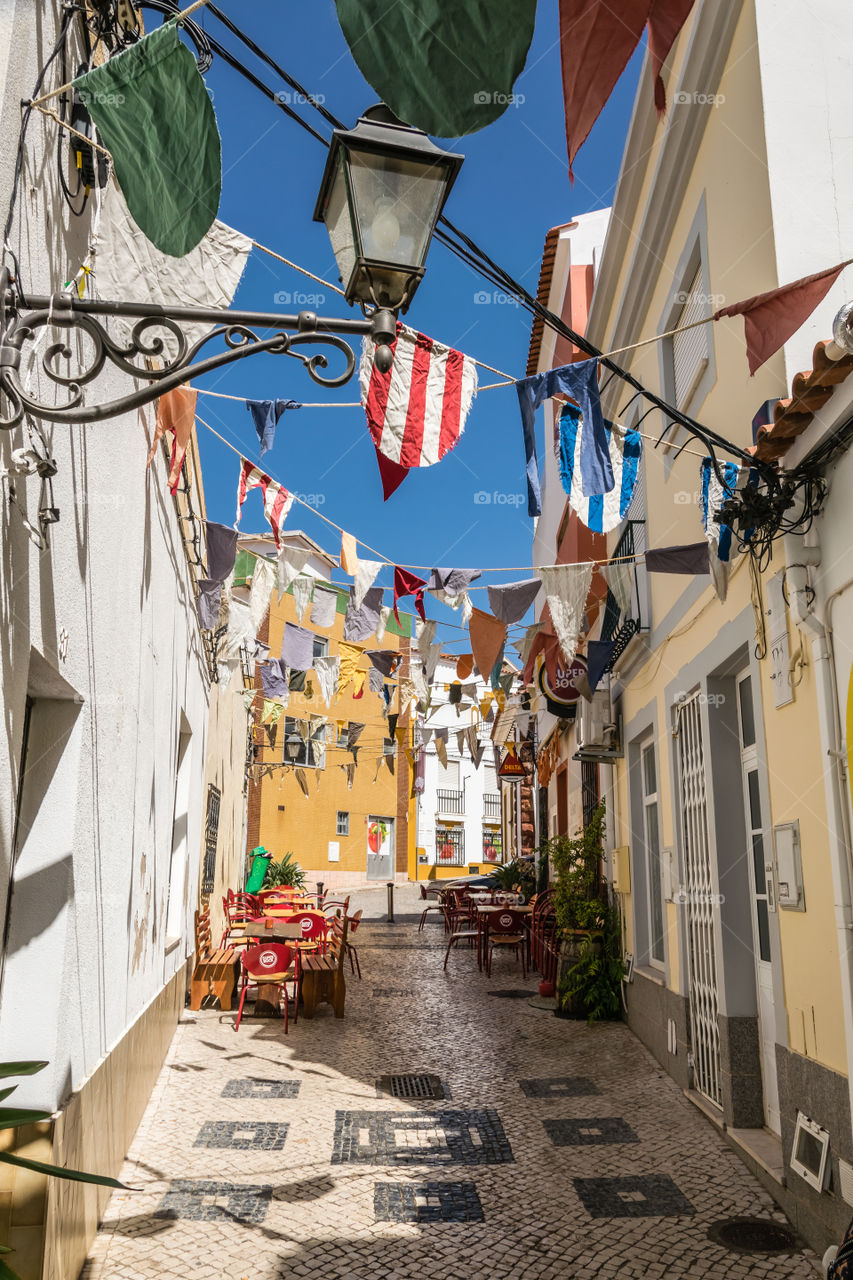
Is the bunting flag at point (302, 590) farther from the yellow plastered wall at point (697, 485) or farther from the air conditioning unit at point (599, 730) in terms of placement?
the air conditioning unit at point (599, 730)

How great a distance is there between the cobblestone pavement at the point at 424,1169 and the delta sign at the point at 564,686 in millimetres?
3726

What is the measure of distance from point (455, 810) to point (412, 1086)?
33532 millimetres

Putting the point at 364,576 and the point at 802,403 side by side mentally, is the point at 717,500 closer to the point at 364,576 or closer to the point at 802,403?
the point at 802,403

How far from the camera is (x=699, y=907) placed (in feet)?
21.2

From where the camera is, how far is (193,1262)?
12.8ft

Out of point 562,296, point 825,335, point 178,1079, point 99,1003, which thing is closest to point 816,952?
point 825,335

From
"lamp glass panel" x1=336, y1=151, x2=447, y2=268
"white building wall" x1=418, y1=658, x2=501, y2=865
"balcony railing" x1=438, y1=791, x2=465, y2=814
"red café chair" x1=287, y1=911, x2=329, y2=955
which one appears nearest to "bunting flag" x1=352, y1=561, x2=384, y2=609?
"red café chair" x1=287, y1=911, x2=329, y2=955

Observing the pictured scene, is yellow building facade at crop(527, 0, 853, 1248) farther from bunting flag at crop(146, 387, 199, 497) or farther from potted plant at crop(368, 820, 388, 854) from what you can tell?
potted plant at crop(368, 820, 388, 854)

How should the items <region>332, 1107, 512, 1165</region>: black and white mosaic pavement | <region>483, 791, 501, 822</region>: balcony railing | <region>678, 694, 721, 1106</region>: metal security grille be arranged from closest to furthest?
<region>332, 1107, 512, 1165</region>: black and white mosaic pavement → <region>678, 694, 721, 1106</region>: metal security grille → <region>483, 791, 501, 822</region>: balcony railing

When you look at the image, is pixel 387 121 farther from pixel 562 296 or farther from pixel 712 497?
pixel 562 296

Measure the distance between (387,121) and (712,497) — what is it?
319cm

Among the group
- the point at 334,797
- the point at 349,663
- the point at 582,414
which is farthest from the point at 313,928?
the point at 334,797

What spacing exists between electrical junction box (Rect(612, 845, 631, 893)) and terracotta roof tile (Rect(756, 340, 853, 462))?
Answer: 220 inches

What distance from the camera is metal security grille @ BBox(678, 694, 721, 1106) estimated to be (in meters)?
6.11
